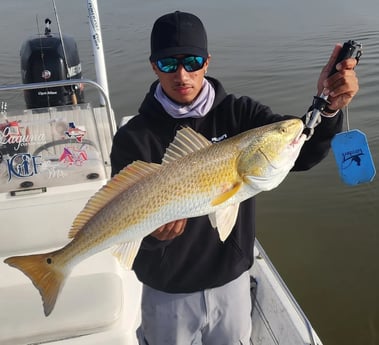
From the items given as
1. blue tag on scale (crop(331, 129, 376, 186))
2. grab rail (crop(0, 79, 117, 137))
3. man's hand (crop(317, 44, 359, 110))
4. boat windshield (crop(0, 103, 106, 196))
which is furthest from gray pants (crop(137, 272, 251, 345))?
grab rail (crop(0, 79, 117, 137))

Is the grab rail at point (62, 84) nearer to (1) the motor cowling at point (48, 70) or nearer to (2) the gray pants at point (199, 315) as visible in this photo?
(1) the motor cowling at point (48, 70)

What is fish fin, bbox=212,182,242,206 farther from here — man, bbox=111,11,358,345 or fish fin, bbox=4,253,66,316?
fish fin, bbox=4,253,66,316

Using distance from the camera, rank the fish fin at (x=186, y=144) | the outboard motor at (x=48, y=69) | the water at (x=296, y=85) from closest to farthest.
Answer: the fish fin at (x=186, y=144)
the water at (x=296, y=85)
the outboard motor at (x=48, y=69)

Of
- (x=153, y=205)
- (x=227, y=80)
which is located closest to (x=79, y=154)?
(x=153, y=205)

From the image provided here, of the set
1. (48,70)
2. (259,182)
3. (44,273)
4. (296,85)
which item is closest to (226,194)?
(259,182)

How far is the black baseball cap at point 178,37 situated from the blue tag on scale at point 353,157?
0.81m

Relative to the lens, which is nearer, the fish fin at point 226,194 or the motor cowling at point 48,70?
the fish fin at point 226,194

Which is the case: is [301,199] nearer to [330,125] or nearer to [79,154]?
→ [79,154]

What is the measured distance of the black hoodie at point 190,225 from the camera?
2.43 m

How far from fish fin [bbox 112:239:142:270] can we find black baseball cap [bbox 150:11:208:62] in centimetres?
93

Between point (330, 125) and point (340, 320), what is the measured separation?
9.76 ft

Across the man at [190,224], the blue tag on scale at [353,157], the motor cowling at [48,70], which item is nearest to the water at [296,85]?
the man at [190,224]

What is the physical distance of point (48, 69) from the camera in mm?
5531

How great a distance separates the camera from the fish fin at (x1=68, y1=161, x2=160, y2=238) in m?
2.03
